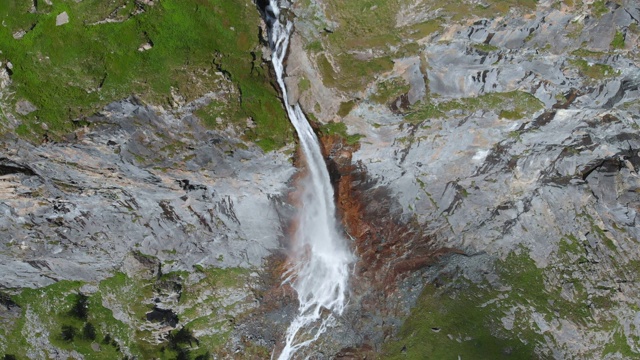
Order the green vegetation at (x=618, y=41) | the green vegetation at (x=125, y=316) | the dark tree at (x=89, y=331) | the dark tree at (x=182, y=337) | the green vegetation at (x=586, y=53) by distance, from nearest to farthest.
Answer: the green vegetation at (x=618, y=41), the green vegetation at (x=586, y=53), the green vegetation at (x=125, y=316), the dark tree at (x=89, y=331), the dark tree at (x=182, y=337)

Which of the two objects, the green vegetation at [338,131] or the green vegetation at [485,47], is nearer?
the green vegetation at [485,47]

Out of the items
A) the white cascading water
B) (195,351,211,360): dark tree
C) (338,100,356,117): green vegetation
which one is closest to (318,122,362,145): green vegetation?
(338,100,356,117): green vegetation

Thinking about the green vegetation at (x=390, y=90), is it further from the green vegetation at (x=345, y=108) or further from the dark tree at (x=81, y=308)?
the dark tree at (x=81, y=308)

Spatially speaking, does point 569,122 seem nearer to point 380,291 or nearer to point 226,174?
point 380,291

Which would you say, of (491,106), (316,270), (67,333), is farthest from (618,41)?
(67,333)

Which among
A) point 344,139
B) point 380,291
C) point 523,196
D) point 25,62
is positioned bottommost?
point 380,291

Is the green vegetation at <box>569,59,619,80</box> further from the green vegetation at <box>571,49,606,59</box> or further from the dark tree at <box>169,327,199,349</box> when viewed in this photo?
the dark tree at <box>169,327,199,349</box>

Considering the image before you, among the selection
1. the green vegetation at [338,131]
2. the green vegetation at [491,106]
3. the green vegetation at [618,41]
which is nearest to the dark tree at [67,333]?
the green vegetation at [338,131]

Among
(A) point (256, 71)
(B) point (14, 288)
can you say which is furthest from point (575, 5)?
(B) point (14, 288)
